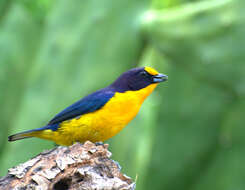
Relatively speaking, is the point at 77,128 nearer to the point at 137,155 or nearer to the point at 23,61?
the point at 137,155

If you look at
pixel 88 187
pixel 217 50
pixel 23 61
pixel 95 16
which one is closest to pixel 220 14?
pixel 217 50

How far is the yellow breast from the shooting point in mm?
2893

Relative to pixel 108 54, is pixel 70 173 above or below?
below

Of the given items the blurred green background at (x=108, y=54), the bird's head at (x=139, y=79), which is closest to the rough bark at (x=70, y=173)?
the bird's head at (x=139, y=79)

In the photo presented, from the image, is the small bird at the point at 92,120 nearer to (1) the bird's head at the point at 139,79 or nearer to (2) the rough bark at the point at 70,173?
(1) the bird's head at the point at 139,79

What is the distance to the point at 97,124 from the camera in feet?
9.46

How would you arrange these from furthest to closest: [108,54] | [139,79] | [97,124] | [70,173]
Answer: [108,54] < [139,79] < [97,124] < [70,173]

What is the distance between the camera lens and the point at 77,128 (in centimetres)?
289

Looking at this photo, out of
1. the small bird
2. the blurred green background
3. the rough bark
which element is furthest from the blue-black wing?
the blurred green background

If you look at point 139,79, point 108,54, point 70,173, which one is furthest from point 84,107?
point 108,54

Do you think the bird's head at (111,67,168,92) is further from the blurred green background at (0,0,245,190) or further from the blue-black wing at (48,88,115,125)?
the blurred green background at (0,0,245,190)

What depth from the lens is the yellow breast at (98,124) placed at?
289 cm

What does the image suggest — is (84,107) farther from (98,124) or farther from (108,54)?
(108,54)

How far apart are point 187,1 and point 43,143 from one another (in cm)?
242
